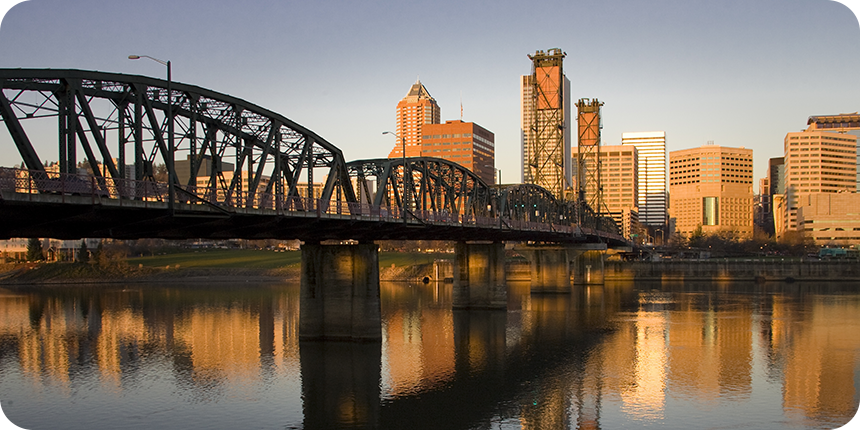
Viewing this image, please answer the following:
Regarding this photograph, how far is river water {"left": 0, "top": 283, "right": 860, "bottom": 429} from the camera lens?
3809cm

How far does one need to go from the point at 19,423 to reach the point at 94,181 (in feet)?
44.0

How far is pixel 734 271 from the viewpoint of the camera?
158375 millimetres

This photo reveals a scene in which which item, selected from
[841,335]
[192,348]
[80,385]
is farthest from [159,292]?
[841,335]

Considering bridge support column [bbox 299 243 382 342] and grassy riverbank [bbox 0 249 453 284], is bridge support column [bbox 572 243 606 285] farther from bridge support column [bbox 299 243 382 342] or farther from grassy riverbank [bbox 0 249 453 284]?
bridge support column [bbox 299 243 382 342]

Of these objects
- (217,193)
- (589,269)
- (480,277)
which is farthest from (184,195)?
(589,269)

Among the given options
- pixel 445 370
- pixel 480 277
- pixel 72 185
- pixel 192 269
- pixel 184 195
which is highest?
pixel 72 185

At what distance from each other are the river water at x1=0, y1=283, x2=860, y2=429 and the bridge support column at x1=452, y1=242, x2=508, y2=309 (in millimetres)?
3006

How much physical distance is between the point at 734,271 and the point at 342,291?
122 metres

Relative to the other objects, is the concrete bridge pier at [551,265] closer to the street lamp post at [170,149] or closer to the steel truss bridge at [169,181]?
the steel truss bridge at [169,181]

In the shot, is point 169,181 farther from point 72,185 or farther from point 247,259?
point 247,259

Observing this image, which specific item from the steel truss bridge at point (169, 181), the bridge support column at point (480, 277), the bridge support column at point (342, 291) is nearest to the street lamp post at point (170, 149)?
the steel truss bridge at point (169, 181)

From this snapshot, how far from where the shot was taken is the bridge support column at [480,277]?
88062 mm

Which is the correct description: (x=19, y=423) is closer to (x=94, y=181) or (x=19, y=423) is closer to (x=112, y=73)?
(x=94, y=181)

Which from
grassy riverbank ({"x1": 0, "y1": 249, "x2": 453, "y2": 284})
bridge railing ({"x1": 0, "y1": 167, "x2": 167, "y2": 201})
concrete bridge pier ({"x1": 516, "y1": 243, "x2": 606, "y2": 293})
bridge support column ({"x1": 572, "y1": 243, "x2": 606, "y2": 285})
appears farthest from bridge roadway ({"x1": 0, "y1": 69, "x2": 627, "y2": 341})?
grassy riverbank ({"x1": 0, "y1": 249, "x2": 453, "y2": 284})
